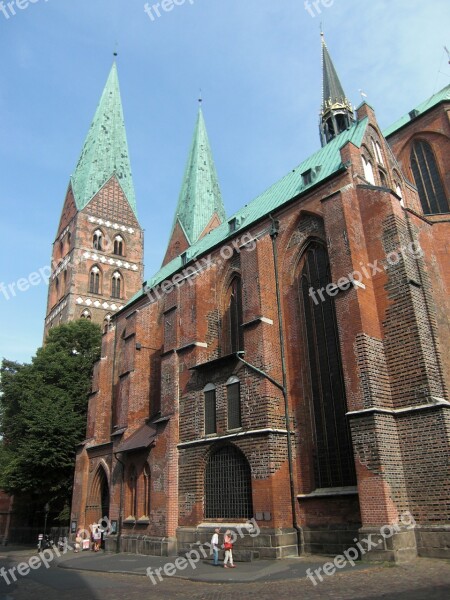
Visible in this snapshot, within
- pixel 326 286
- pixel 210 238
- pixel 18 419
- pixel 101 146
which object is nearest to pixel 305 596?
pixel 326 286

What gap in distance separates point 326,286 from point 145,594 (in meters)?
10.8

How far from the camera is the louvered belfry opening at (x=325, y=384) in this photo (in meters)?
15.2

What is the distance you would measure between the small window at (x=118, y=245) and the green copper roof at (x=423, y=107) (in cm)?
2813

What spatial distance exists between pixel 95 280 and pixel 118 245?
484 cm

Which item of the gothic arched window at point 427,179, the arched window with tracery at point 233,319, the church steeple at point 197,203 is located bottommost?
the arched window with tracery at point 233,319

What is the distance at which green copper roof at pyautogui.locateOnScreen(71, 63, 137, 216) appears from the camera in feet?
161

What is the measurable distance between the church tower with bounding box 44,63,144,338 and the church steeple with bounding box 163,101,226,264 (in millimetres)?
7955

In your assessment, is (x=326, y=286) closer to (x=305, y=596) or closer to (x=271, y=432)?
(x=271, y=432)

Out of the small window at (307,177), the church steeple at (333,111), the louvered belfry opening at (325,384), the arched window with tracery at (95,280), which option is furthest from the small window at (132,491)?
the arched window with tracery at (95,280)

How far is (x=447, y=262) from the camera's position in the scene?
17.8 meters

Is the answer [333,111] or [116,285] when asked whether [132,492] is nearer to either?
[333,111]

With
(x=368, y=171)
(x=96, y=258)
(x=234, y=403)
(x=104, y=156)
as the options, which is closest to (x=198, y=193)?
(x=96, y=258)

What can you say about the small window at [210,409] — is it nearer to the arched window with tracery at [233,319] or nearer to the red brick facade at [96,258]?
the arched window with tracery at [233,319]

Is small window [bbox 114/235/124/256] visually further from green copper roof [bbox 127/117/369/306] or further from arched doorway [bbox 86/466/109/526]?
arched doorway [bbox 86/466/109/526]
